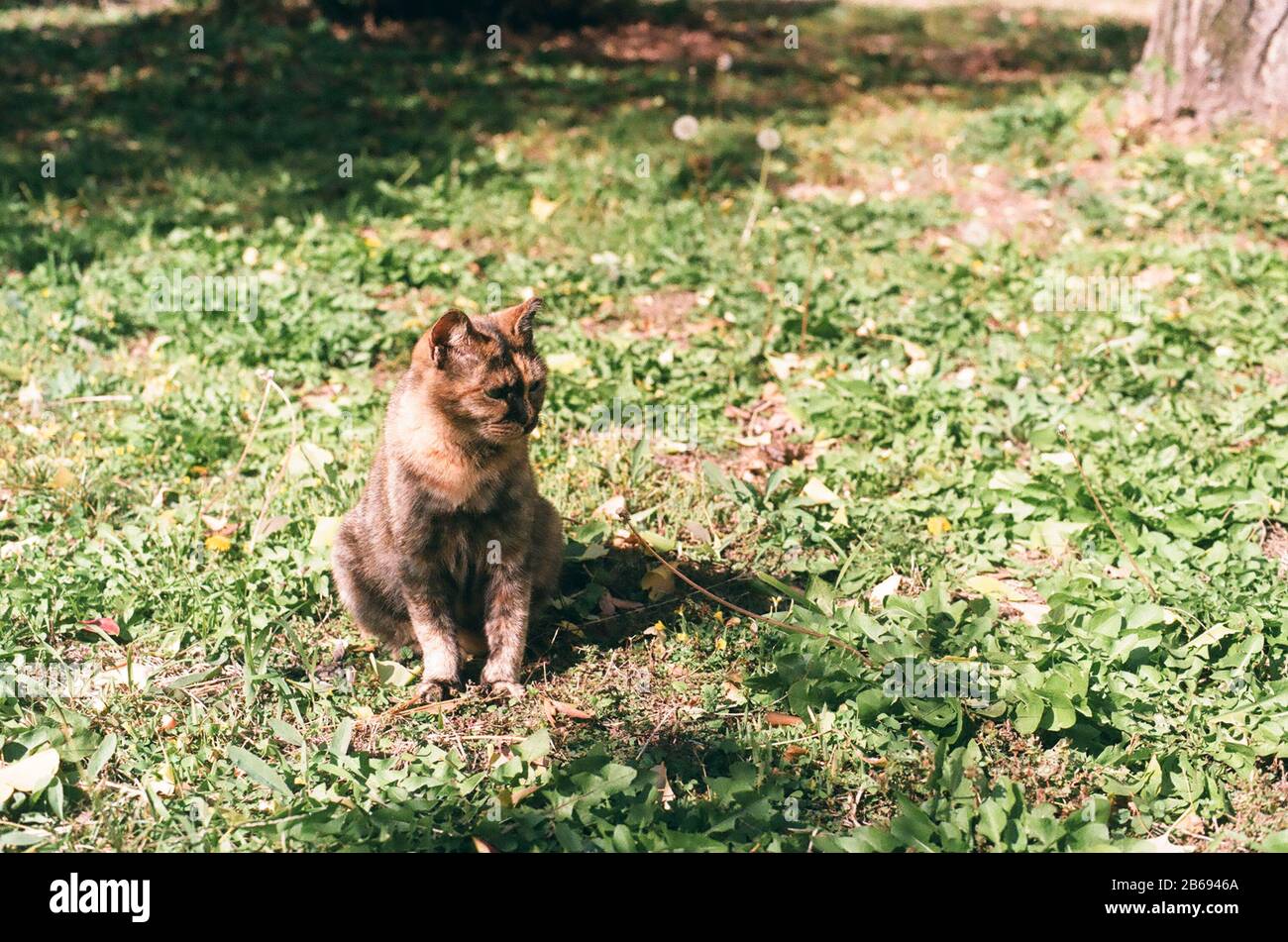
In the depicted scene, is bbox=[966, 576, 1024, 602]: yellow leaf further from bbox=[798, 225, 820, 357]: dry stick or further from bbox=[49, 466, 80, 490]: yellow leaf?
bbox=[49, 466, 80, 490]: yellow leaf

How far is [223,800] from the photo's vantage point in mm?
3557

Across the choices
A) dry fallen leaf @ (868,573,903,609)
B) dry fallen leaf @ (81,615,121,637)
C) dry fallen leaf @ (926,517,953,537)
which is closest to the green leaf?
dry fallen leaf @ (81,615,121,637)

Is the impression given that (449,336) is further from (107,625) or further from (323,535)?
(107,625)

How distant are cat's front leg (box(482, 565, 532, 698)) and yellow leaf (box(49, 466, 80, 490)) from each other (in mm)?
2158

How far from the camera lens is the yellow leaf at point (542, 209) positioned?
824 cm

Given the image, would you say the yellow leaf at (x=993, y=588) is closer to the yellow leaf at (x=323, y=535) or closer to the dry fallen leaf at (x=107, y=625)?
the yellow leaf at (x=323, y=535)

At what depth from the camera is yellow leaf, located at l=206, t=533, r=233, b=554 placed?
479 centimetres

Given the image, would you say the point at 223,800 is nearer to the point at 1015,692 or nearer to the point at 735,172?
the point at 1015,692

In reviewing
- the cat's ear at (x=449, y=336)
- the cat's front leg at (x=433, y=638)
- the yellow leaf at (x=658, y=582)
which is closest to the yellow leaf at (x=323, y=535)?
the cat's front leg at (x=433, y=638)

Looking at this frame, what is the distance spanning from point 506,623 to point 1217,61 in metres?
7.21

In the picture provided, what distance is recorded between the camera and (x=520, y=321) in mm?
4133

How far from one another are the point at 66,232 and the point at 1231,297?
7128 millimetres

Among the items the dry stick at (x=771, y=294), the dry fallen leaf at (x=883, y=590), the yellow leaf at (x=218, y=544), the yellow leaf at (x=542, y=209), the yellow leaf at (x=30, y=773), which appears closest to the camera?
the yellow leaf at (x=30, y=773)
